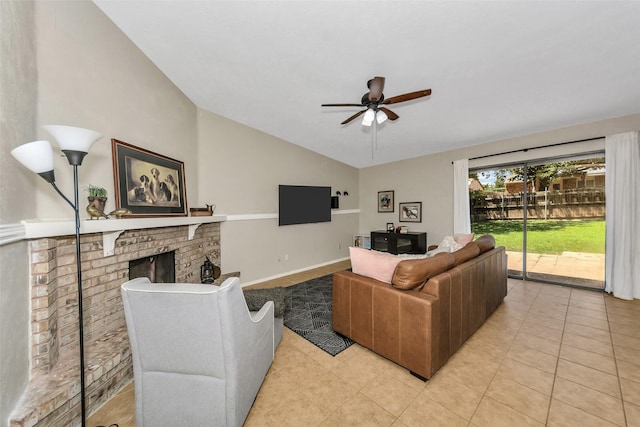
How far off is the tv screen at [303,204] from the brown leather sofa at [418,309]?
2.58 m

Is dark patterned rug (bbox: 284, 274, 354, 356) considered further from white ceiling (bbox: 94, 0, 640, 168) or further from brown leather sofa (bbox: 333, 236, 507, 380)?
white ceiling (bbox: 94, 0, 640, 168)

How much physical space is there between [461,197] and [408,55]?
11.2 feet

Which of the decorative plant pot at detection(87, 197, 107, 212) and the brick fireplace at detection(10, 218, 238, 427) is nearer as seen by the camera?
the brick fireplace at detection(10, 218, 238, 427)

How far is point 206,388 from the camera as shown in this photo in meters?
1.37

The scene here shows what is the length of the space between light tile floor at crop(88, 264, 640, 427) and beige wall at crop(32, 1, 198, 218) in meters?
1.80

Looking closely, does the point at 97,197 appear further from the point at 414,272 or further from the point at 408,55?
the point at 408,55

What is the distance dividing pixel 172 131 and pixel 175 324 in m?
2.68

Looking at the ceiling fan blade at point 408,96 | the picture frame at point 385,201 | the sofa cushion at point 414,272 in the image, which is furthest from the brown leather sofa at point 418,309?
the picture frame at point 385,201

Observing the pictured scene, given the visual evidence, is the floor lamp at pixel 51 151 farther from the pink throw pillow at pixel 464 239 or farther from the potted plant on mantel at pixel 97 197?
the pink throw pillow at pixel 464 239

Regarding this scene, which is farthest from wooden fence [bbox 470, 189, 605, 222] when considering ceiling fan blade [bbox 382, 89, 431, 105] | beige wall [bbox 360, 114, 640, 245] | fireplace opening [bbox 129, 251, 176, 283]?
fireplace opening [bbox 129, 251, 176, 283]

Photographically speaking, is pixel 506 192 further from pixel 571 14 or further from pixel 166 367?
pixel 166 367

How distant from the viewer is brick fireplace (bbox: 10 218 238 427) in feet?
4.47

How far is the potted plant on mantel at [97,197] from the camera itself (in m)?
1.82

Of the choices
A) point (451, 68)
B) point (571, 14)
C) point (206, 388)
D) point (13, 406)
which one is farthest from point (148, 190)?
point (571, 14)
